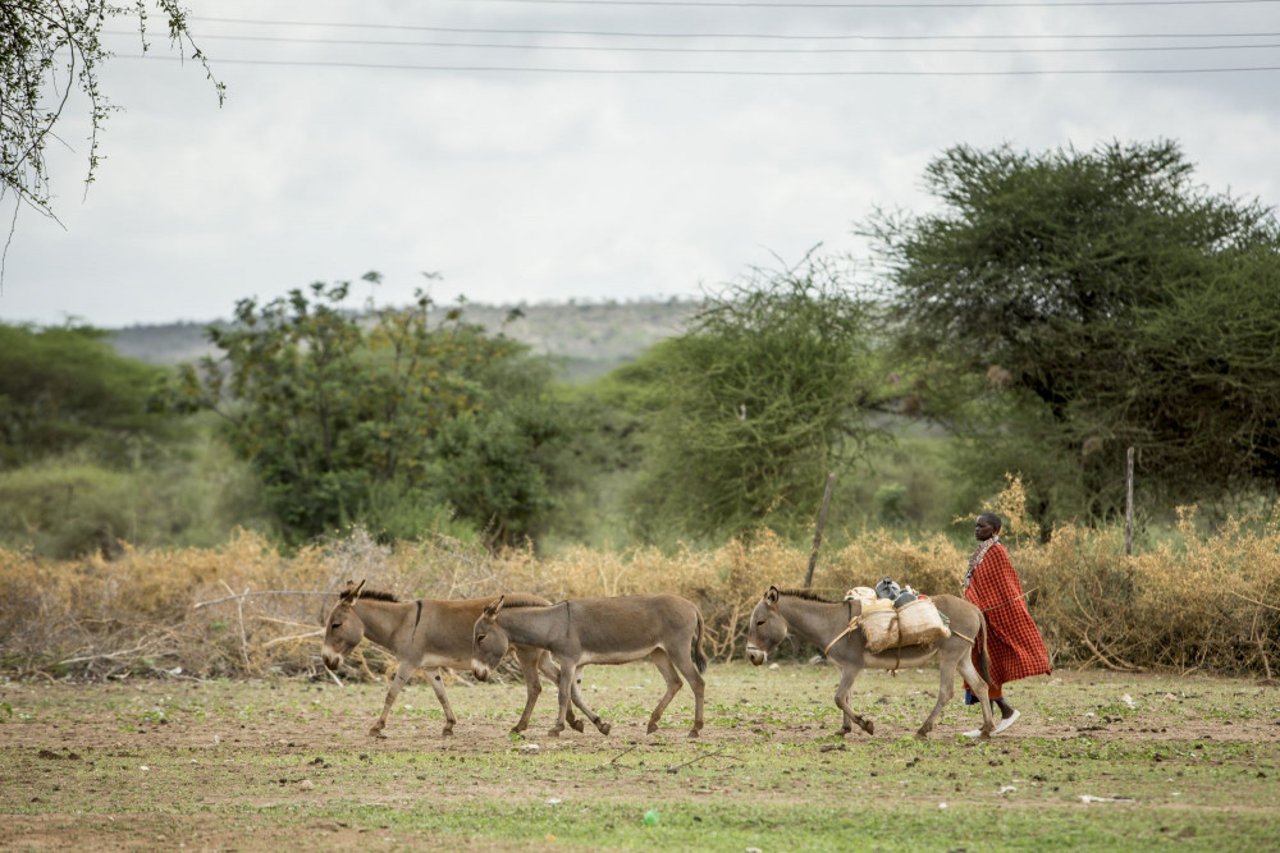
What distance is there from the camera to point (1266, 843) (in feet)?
25.4

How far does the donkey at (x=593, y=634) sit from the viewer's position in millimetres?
12945

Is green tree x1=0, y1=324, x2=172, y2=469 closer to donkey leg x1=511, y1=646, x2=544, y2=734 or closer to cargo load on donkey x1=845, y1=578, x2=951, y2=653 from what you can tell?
donkey leg x1=511, y1=646, x2=544, y2=734

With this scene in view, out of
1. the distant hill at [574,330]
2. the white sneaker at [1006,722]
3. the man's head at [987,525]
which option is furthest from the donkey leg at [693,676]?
the distant hill at [574,330]

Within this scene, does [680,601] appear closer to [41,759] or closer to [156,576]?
[41,759]

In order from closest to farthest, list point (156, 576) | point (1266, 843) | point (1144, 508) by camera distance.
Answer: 1. point (1266, 843)
2. point (156, 576)
3. point (1144, 508)

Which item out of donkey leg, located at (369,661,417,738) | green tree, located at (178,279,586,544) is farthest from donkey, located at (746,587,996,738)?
green tree, located at (178,279,586,544)

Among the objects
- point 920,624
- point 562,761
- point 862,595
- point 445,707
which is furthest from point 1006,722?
point 445,707

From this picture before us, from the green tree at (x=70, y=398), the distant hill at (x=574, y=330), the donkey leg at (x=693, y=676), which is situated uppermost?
the distant hill at (x=574, y=330)

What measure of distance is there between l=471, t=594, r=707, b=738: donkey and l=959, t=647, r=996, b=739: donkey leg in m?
2.36

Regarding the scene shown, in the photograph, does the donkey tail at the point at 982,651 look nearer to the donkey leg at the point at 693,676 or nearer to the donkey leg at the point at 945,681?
the donkey leg at the point at 945,681

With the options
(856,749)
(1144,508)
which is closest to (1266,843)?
(856,749)

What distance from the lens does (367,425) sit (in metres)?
39.3

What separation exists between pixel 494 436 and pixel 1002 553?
1082 inches

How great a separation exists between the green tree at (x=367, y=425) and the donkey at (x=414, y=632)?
21.9 metres
